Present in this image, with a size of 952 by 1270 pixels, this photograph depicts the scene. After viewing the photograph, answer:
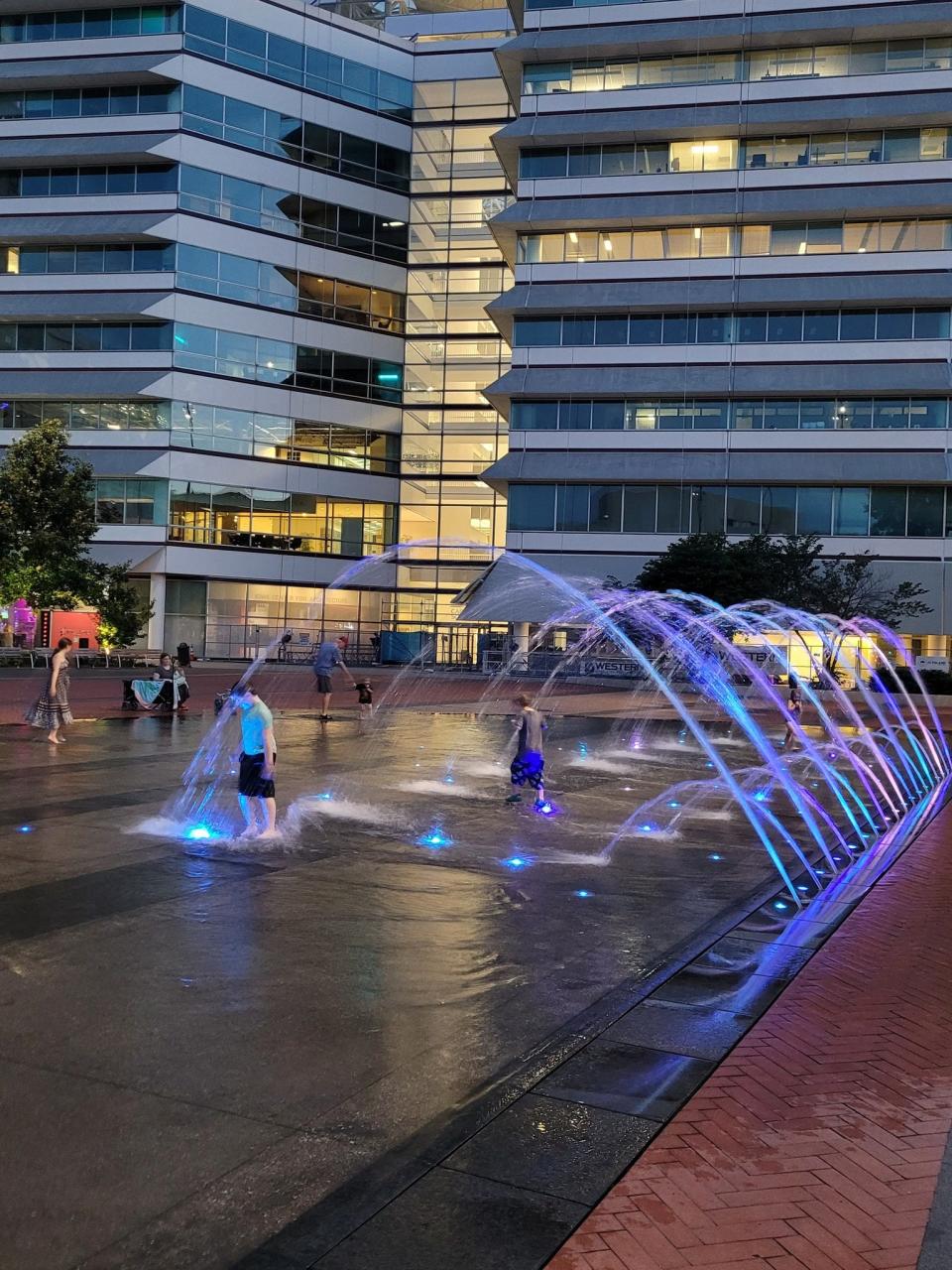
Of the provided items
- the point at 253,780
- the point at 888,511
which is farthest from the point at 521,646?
the point at 253,780

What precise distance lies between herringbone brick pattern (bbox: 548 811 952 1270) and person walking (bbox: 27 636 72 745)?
1489 cm

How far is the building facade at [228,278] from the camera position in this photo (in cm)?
5294

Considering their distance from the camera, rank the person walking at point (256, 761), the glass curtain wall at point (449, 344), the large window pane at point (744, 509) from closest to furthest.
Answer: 1. the person walking at point (256, 761)
2. the large window pane at point (744, 509)
3. the glass curtain wall at point (449, 344)

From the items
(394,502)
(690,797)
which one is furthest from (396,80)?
(690,797)

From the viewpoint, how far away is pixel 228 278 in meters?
54.0

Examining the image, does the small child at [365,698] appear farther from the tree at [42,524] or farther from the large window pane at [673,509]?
the large window pane at [673,509]

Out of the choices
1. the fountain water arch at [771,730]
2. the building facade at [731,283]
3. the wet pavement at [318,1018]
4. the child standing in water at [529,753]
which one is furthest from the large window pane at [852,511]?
the wet pavement at [318,1018]

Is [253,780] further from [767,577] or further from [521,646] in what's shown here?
[521,646]

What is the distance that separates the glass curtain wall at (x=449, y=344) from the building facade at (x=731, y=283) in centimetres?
824

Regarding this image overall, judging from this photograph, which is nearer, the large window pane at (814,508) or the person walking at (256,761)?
the person walking at (256,761)

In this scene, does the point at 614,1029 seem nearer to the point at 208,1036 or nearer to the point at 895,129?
the point at 208,1036

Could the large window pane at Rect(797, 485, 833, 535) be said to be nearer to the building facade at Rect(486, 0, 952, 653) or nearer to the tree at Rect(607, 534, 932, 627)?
the building facade at Rect(486, 0, 952, 653)

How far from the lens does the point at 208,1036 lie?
5559 mm

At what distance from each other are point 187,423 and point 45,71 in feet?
61.7
